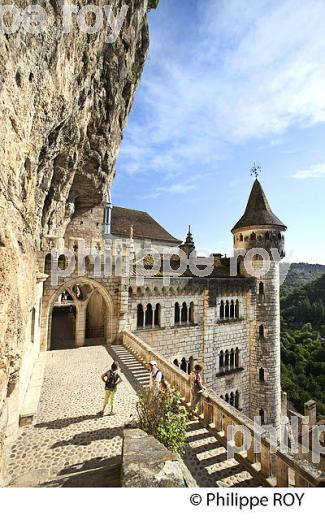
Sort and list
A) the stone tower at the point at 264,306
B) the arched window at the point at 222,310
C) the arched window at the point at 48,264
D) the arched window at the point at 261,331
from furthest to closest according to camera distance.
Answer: the arched window at the point at 261,331
the stone tower at the point at 264,306
the arched window at the point at 222,310
the arched window at the point at 48,264

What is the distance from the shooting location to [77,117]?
11531 mm

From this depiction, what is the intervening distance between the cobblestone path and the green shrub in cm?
110

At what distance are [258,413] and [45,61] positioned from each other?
2677 cm

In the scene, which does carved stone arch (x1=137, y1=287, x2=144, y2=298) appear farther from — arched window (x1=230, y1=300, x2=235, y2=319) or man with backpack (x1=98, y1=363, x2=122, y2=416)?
arched window (x1=230, y1=300, x2=235, y2=319)

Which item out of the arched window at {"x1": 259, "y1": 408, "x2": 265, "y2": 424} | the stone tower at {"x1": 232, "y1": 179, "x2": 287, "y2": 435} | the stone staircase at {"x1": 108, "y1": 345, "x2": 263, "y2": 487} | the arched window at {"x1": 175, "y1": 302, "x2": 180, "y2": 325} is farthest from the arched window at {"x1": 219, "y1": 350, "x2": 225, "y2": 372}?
the stone staircase at {"x1": 108, "y1": 345, "x2": 263, "y2": 487}

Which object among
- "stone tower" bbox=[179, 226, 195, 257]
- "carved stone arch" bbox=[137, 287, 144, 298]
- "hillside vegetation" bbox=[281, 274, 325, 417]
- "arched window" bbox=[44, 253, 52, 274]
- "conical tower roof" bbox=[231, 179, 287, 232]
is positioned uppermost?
"conical tower roof" bbox=[231, 179, 287, 232]

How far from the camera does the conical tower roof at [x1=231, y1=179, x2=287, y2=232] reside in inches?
901

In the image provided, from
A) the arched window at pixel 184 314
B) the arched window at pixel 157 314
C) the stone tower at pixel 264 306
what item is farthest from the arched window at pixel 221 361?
the arched window at pixel 157 314

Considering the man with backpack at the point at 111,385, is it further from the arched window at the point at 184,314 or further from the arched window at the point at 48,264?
the arched window at the point at 184,314

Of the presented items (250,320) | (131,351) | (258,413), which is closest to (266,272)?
(250,320)

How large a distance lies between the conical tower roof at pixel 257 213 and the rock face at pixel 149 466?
2171 centimetres

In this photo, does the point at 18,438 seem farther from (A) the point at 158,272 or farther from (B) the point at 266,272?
(B) the point at 266,272

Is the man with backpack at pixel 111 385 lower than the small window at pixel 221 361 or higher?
higher

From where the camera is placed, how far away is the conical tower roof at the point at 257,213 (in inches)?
901
